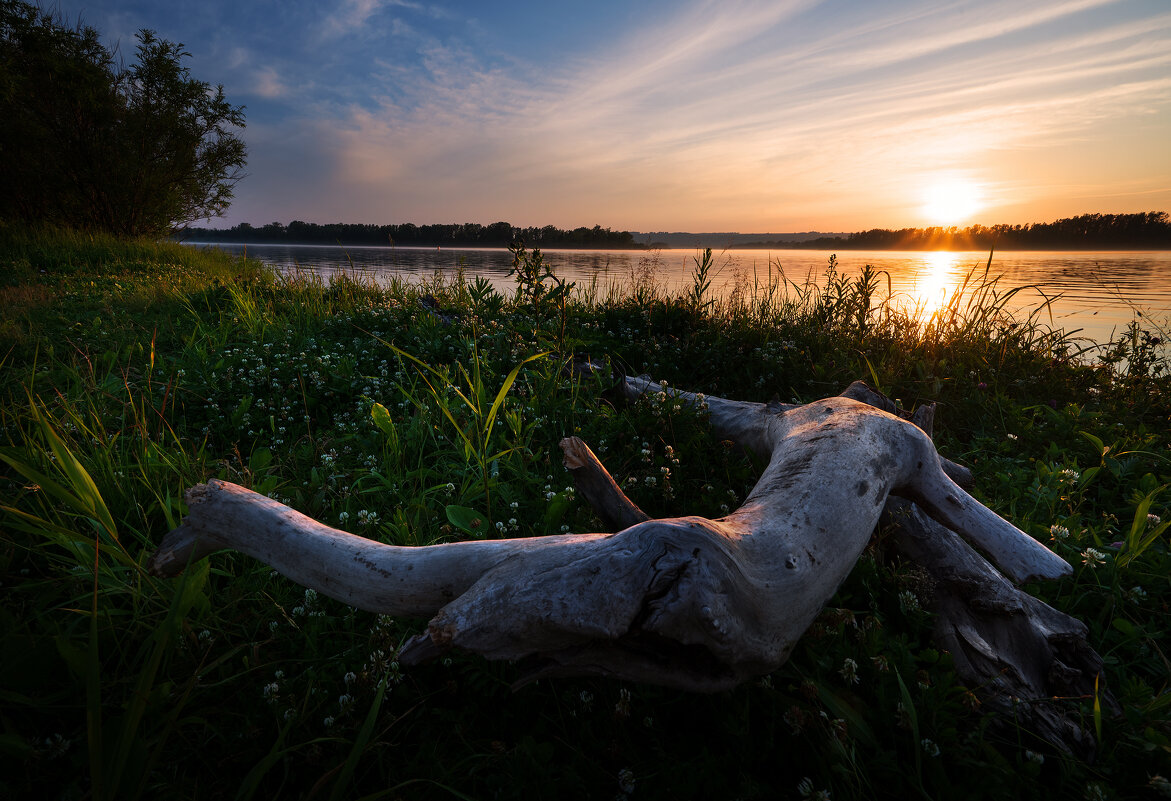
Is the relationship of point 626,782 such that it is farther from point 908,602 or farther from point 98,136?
point 98,136

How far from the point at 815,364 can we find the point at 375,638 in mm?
4975

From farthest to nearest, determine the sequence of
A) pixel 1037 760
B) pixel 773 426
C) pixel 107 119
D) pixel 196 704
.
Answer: pixel 107 119
pixel 773 426
pixel 196 704
pixel 1037 760

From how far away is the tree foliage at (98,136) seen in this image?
16906 millimetres

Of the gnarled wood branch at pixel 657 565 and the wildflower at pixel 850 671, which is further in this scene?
the wildflower at pixel 850 671

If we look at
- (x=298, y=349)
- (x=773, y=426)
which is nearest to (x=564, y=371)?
(x=773, y=426)

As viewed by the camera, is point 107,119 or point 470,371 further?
point 107,119

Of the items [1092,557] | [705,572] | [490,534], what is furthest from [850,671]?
[490,534]

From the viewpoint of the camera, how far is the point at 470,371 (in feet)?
17.0

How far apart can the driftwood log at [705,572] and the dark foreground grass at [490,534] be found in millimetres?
185

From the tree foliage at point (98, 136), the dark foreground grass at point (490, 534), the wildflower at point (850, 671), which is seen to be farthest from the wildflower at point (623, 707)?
the tree foliage at point (98, 136)

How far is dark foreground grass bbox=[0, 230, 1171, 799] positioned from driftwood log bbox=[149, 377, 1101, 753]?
185 millimetres

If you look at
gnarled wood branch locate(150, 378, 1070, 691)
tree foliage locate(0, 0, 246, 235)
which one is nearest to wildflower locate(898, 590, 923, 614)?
gnarled wood branch locate(150, 378, 1070, 691)

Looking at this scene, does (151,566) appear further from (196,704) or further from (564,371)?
(564,371)

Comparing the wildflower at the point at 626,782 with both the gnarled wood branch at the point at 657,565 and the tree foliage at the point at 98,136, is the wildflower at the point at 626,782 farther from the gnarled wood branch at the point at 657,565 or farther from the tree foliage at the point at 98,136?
the tree foliage at the point at 98,136
